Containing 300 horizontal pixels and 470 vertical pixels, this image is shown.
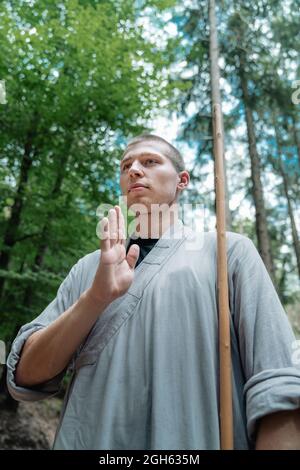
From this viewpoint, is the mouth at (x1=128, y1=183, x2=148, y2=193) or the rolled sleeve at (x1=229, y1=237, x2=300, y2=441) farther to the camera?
the mouth at (x1=128, y1=183, x2=148, y2=193)

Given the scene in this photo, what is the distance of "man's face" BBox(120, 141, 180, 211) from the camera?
1.67 metres

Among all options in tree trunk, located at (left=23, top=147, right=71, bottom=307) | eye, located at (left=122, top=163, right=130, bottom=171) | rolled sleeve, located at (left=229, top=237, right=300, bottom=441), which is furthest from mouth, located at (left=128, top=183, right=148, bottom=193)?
tree trunk, located at (left=23, top=147, right=71, bottom=307)

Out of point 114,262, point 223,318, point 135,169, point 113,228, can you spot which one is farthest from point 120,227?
point 223,318

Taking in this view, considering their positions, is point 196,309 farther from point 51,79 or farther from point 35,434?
point 35,434

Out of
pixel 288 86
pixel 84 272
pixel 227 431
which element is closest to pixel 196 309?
pixel 227 431

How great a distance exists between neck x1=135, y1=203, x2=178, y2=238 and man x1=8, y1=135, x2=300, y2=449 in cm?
17

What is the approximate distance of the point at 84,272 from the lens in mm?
1741

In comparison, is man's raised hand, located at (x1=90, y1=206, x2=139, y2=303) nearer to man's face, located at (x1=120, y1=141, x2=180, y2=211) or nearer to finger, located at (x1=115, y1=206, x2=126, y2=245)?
finger, located at (x1=115, y1=206, x2=126, y2=245)

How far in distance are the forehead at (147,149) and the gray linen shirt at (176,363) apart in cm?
60

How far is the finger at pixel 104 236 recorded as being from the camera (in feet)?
4.32

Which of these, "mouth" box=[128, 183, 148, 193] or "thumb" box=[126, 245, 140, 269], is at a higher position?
"mouth" box=[128, 183, 148, 193]

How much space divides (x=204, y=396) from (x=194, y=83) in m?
10.00

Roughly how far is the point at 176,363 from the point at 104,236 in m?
0.53

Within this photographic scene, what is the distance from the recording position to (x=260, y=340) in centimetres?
118
